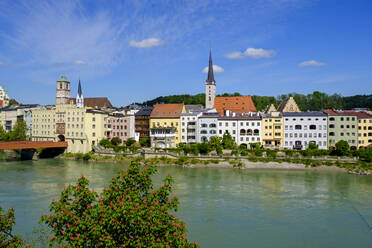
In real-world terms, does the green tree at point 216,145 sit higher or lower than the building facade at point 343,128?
lower

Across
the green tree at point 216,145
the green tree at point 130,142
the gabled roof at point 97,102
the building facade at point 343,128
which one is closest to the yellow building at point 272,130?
the building facade at point 343,128

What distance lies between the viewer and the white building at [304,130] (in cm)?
5509

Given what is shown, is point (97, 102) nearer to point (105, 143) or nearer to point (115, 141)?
point (115, 141)

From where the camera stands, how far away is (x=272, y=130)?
56.9 metres

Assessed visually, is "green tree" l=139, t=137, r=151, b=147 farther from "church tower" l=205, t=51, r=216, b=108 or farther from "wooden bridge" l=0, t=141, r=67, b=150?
"church tower" l=205, t=51, r=216, b=108

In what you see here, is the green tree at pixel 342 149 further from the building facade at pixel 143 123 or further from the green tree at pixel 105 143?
the green tree at pixel 105 143

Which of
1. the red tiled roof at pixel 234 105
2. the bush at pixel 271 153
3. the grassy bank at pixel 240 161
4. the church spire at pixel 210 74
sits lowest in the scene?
the grassy bank at pixel 240 161

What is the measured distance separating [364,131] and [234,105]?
2353 centimetres

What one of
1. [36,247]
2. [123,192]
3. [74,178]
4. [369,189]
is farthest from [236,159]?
[123,192]

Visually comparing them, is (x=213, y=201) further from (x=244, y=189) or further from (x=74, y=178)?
(x=74, y=178)

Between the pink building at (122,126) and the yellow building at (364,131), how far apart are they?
39.7 metres

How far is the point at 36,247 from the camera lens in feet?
54.2

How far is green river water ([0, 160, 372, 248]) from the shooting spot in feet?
65.1

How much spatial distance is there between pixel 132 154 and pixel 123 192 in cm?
4573
